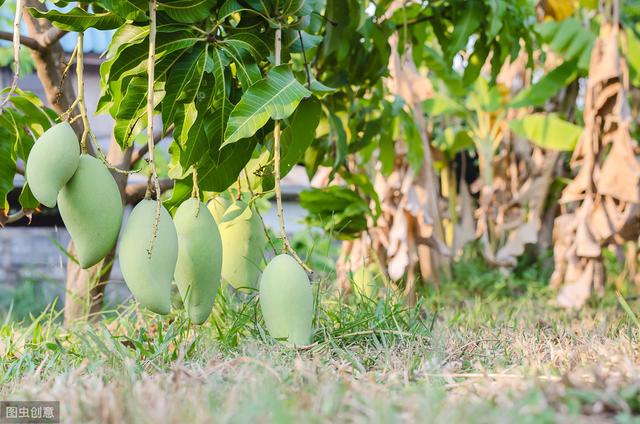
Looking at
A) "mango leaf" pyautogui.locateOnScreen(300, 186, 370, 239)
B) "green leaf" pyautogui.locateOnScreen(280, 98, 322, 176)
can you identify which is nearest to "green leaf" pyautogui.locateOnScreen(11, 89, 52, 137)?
"green leaf" pyautogui.locateOnScreen(280, 98, 322, 176)

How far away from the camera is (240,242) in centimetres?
82

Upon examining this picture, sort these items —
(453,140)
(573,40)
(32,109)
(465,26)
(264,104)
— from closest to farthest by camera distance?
(264,104), (32,109), (465,26), (573,40), (453,140)

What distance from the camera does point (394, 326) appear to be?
3.31 feet

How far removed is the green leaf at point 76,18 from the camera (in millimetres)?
712

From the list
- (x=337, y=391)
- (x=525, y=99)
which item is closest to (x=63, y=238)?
(x=525, y=99)

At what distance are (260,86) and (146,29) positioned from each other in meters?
0.16

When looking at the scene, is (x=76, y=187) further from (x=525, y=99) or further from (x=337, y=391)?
(x=525, y=99)

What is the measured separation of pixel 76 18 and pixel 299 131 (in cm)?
30

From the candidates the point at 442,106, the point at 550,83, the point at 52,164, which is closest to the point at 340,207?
the point at 52,164

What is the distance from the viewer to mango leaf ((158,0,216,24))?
2.48 feet

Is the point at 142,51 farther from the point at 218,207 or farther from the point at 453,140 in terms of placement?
the point at 453,140

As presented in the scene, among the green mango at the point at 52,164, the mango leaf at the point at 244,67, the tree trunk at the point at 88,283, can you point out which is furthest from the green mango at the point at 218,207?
the tree trunk at the point at 88,283

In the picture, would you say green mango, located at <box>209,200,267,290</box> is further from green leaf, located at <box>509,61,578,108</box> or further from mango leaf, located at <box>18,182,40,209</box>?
green leaf, located at <box>509,61,578,108</box>

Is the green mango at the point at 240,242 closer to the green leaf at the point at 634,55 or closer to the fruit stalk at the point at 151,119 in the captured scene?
the fruit stalk at the point at 151,119
